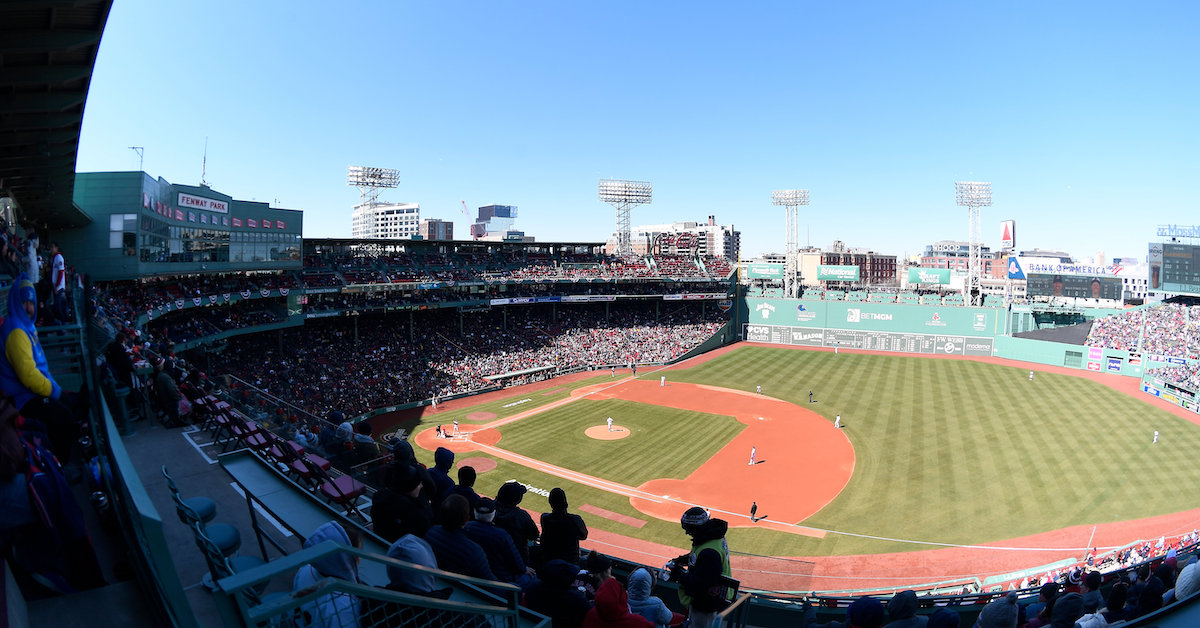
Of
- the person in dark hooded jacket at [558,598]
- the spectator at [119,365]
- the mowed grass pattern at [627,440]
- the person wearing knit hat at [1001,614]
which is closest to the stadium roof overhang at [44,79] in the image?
the spectator at [119,365]

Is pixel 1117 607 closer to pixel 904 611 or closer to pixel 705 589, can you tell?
pixel 904 611

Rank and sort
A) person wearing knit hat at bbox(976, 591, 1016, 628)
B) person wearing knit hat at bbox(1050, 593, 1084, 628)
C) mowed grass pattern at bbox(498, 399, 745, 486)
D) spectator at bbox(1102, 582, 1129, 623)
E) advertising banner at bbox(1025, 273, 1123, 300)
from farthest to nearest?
advertising banner at bbox(1025, 273, 1123, 300)
mowed grass pattern at bbox(498, 399, 745, 486)
spectator at bbox(1102, 582, 1129, 623)
person wearing knit hat at bbox(1050, 593, 1084, 628)
person wearing knit hat at bbox(976, 591, 1016, 628)

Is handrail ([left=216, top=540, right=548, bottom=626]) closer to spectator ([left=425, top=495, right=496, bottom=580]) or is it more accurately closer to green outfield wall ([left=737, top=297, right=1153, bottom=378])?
spectator ([left=425, top=495, right=496, bottom=580])

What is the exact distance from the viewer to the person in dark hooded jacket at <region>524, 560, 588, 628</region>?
14.1 ft

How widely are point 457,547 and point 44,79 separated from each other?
877 cm

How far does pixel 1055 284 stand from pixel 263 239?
212 ft

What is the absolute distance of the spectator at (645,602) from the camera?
464 cm

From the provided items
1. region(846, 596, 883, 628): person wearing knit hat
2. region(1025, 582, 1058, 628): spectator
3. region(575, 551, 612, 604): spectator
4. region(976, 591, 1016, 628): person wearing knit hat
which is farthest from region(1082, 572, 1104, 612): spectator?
region(575, 551, 612, 604): spectator

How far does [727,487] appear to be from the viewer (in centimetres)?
2472

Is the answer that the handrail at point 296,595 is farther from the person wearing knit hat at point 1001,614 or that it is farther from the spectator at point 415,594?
the person wearing knit hat at point 1001,614

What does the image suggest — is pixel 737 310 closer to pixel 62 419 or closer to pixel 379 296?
pixel 379 296

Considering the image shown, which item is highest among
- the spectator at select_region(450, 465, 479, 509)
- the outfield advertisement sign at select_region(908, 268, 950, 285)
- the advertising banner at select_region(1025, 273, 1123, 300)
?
the outfield advertisement sign at select_region(908, 268, 950, 285)

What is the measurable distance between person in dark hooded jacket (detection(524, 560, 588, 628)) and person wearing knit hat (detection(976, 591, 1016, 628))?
5023 mm

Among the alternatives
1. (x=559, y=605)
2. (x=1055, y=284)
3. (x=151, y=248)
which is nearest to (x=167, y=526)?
(x=559, y=605)
